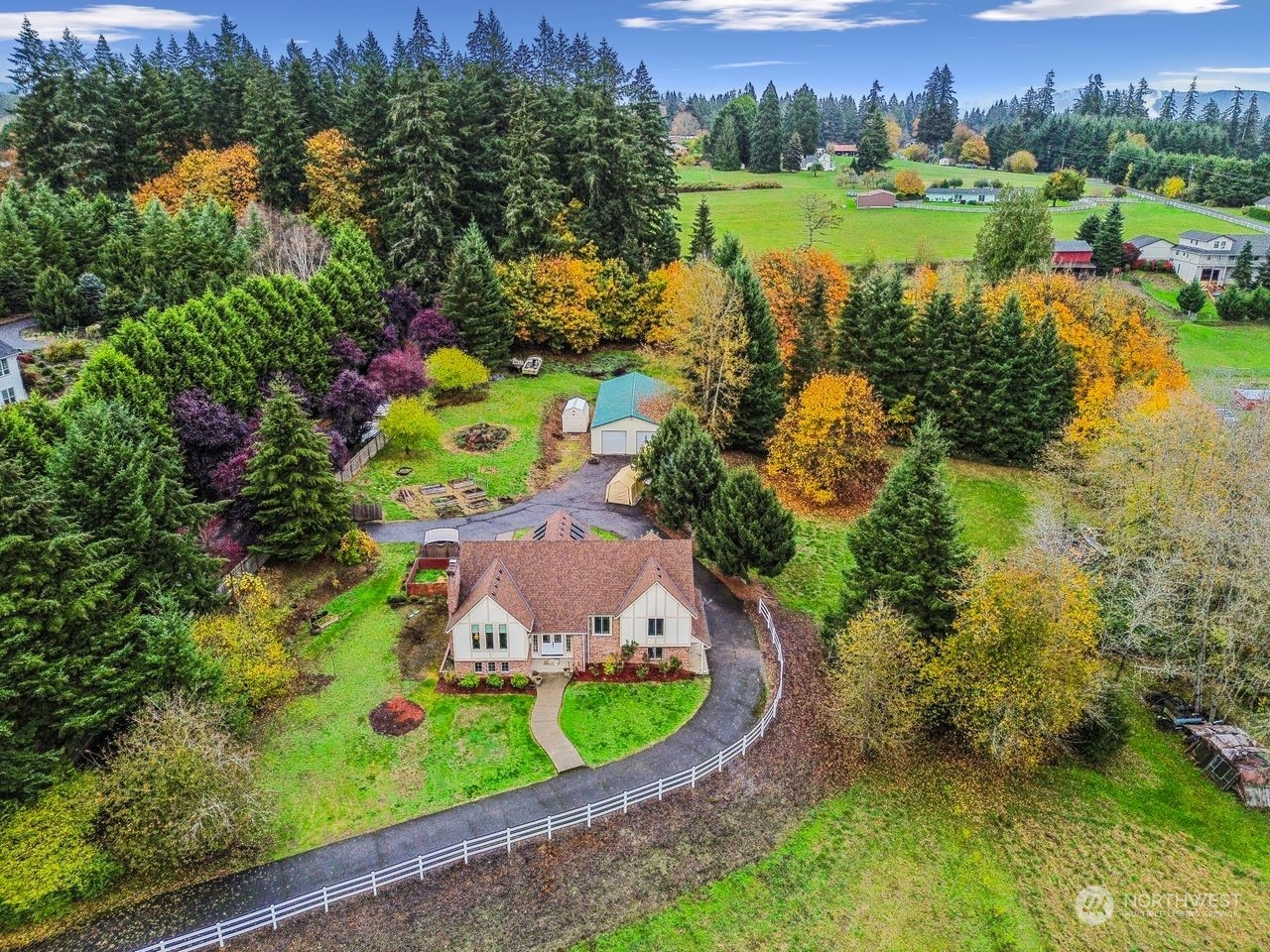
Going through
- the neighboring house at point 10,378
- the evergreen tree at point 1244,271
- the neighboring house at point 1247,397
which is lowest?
the neighboring house at point 1247,397

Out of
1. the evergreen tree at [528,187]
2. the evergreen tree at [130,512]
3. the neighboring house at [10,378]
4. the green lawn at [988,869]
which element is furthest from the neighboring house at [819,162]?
the evergreen tree at [130,512]

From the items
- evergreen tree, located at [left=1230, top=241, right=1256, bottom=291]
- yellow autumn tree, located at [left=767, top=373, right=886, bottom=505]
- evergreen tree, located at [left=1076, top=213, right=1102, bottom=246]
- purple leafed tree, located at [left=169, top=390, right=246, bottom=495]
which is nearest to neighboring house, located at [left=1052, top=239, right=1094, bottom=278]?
evergreen tree, located at [left=1076, top=213, right=1102, bottom=246]

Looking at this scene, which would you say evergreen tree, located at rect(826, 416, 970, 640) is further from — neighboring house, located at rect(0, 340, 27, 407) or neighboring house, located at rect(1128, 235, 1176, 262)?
neighboring house, located at rect(1128, 235, 1176, 262)

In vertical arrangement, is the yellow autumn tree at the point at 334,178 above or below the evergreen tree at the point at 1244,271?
above

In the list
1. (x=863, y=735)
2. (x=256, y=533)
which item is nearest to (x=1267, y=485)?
(x=863, y=735)

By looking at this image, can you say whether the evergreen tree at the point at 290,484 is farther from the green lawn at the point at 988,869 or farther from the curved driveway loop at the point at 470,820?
the green lawn at the point at 988,869

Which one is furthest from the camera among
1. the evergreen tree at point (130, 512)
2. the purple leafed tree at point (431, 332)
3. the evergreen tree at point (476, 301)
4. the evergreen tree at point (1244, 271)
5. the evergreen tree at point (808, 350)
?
the evergreen tree at point (1244, 271)
